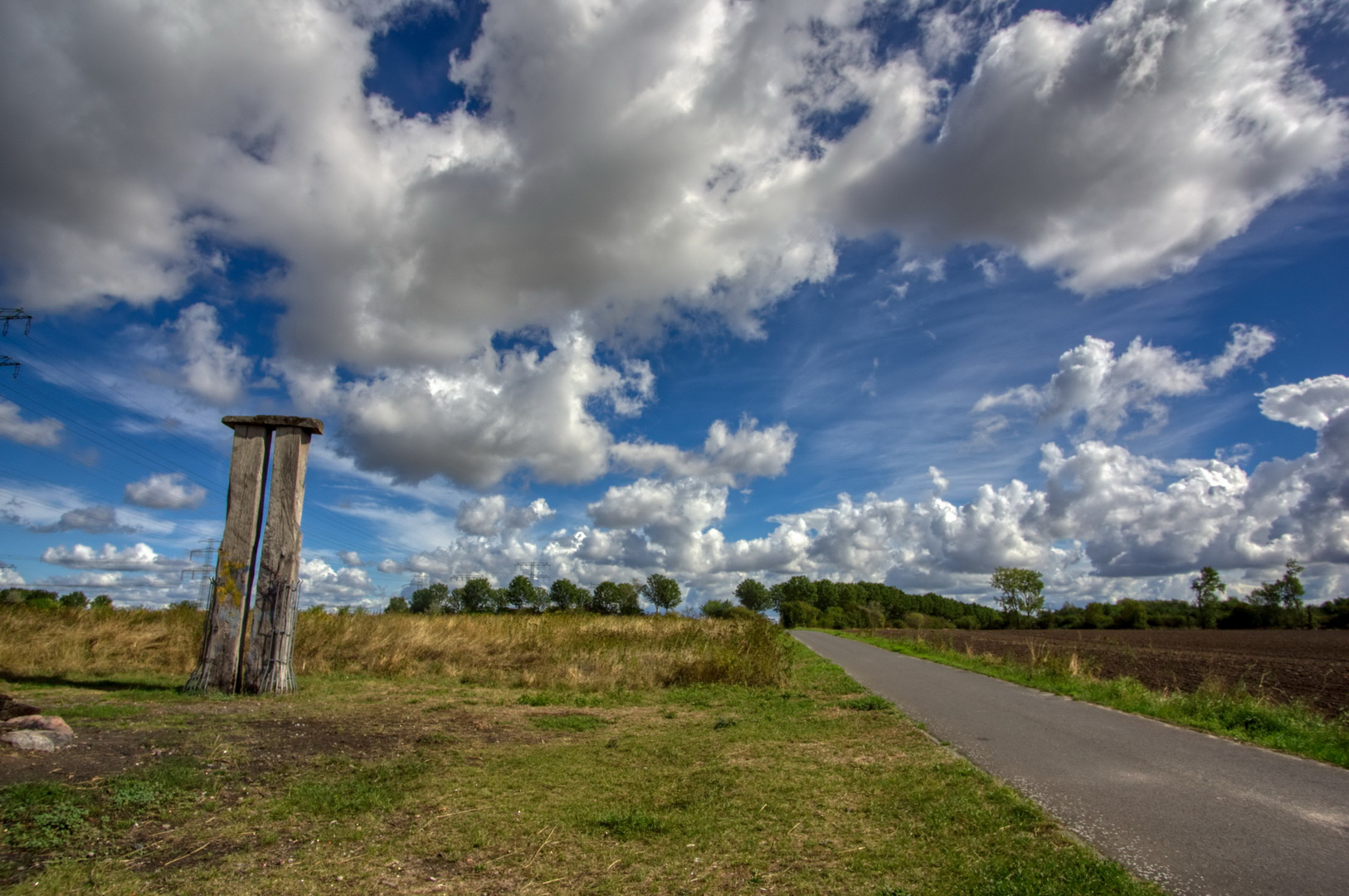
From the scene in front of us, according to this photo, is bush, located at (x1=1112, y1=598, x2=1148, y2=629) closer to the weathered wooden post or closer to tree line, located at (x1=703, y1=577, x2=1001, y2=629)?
tree line, located at (x1=703, y1=577, x2=1001, y2=629)

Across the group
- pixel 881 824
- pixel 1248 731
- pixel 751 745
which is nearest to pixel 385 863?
pixel 881 824

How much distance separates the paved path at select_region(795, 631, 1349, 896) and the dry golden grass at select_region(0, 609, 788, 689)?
5309 millimetres

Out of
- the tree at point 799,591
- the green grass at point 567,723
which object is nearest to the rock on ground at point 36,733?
the green grass at point 567,723

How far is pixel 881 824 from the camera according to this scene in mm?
4613

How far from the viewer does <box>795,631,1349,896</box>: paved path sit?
13.1 feet

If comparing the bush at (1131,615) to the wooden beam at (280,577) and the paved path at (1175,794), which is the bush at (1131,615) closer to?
the paved path at (1175,794)

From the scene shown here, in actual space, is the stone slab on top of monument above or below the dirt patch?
above

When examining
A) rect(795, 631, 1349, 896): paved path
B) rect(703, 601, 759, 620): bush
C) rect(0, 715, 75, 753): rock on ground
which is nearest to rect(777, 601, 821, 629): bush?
rect(703, 601, 759, 620): bush

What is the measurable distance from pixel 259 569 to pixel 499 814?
678cm

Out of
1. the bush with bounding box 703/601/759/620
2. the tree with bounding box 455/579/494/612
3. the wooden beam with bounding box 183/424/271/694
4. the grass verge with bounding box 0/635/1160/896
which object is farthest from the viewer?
the tree with bounding box 455/579/494/612

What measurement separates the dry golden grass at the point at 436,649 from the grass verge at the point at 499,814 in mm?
4744

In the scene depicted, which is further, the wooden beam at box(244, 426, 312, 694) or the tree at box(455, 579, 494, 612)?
the tree at box(455, 579, 494, 612)

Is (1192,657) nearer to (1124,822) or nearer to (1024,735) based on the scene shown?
(1024,735)

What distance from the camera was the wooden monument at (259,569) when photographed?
361 inches
